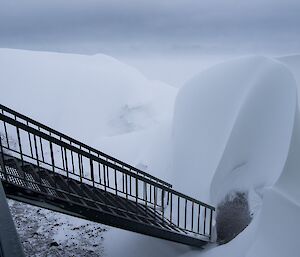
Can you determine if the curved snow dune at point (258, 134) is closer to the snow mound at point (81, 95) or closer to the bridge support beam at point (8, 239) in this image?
the bridge support beam at point (8, 239)

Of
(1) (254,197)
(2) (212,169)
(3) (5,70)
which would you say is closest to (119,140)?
(2) (212,169)

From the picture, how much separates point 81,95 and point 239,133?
38.0ft

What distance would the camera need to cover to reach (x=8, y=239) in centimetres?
144

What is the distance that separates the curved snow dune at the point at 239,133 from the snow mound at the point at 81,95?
6.19 meters

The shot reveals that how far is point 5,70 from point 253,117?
1656 cm

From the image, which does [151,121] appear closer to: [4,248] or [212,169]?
[212,169]

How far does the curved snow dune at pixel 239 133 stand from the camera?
7.80m

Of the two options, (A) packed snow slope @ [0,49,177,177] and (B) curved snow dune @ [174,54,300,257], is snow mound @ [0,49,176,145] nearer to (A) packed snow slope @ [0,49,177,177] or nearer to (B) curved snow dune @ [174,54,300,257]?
(A) packed snow slope @ [0,49,177,177]

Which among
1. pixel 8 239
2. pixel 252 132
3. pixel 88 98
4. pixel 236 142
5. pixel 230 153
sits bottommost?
pixel 8 239

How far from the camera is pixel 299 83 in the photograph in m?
10.1

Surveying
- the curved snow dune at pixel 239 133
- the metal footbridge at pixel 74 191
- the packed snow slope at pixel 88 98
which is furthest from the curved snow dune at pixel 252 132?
the packed snow slope at pixel 88 98

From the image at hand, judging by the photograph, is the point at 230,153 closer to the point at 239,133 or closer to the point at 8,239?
the point at 239,133

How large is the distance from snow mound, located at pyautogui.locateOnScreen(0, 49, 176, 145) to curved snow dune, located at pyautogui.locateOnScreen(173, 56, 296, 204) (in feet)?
20.3

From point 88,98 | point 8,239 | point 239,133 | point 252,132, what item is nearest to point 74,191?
point 8,239
